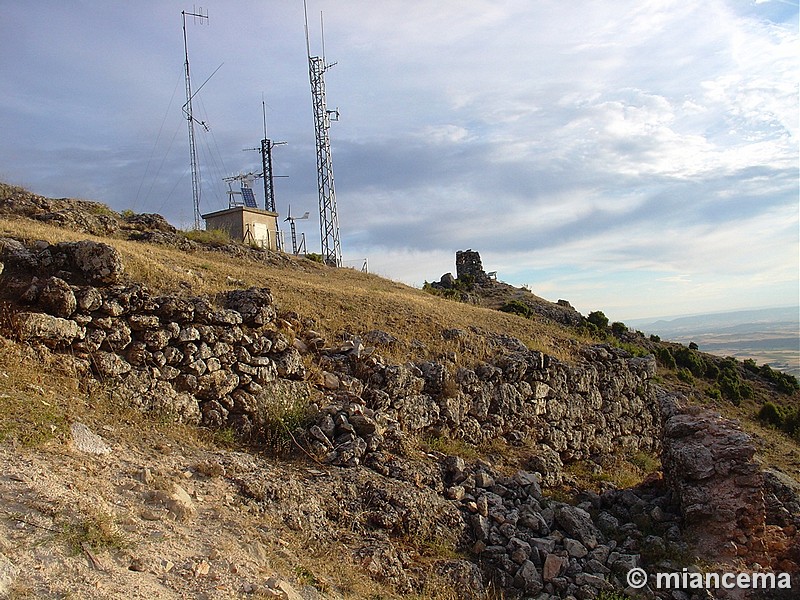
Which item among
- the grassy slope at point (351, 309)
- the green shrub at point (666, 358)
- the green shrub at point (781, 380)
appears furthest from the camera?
the green shrub at point (781, 380)

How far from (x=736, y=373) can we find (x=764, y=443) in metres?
12.3

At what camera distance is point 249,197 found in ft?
90.9

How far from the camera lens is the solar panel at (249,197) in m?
27.4

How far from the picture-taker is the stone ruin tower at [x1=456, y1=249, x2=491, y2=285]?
37.0 meters

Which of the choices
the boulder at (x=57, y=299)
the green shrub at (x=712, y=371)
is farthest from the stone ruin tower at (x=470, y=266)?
the boulder at (x=57, y=299)

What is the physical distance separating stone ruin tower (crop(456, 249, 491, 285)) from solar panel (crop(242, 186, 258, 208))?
14.0m

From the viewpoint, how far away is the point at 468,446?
11.3m

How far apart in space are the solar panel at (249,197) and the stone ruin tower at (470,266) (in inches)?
550

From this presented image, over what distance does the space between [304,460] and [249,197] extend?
837 inches

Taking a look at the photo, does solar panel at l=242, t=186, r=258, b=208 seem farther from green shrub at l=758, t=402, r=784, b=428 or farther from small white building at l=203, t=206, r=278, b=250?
green shrub at l=758, t=402, r=784, b=428

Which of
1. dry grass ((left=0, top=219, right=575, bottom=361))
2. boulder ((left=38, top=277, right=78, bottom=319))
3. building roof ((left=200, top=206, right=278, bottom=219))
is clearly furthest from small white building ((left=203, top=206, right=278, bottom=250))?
boulder ((left=38, top=277, right=78, bottom=319))

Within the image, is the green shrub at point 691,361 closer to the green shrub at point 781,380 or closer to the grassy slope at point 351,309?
the green shrub at point 781,380

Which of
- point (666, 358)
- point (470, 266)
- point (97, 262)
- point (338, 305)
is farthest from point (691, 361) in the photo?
point (97, 262)

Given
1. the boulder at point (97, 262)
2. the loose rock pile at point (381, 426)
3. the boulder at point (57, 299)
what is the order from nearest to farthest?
the loose rock pile at point (381, 426)
the boulder at point (57, 299)
the boulder at point (97, 262)
